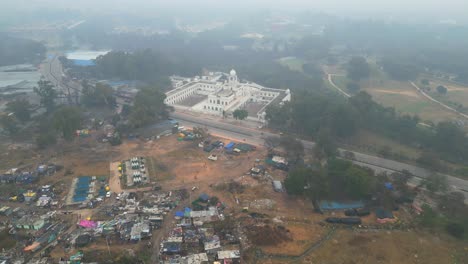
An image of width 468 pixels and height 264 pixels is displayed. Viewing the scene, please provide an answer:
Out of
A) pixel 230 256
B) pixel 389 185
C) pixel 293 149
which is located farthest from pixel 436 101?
pixel 230 256

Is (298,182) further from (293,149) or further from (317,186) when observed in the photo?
(293,149)

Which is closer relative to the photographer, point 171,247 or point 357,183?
point 171,247

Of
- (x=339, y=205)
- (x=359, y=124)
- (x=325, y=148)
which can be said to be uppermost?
(x=325, y=148)

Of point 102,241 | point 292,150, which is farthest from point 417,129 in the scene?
point 102,241

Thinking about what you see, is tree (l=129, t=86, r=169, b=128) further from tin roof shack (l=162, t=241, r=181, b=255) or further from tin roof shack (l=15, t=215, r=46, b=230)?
tin roof shack (l=162, t=241, r=181, b=255)

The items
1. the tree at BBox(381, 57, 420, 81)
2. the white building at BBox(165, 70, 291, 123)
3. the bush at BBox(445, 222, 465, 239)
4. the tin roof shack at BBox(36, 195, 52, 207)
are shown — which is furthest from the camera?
the tree at BBox(381, 57, 420, 81)

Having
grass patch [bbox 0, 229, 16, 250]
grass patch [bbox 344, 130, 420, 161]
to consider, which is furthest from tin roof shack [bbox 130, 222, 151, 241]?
grass patch [bbox 344, 130, 420, 161]

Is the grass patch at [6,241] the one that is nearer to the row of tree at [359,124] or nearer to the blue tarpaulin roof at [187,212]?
the blue tarpaulin roof at [187,212]
